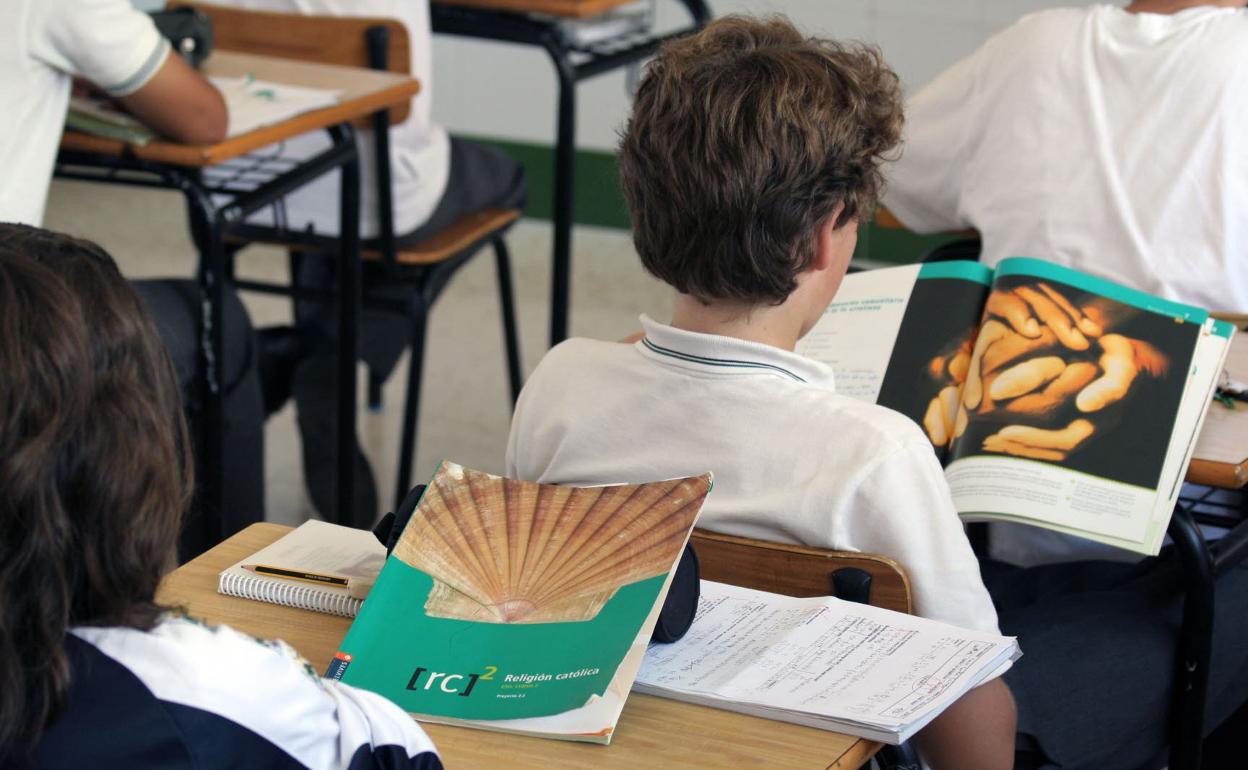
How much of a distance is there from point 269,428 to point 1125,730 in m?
2.27

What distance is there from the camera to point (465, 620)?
0.96 meters

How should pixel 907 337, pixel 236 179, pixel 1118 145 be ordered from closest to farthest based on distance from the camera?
pixel 907 337
pixel 1118 145
pixel 236 179

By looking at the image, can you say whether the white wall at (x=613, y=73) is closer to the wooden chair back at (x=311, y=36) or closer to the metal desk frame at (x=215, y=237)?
the wooden chair back at (x=311, y=36)

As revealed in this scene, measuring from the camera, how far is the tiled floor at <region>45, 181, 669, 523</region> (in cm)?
311

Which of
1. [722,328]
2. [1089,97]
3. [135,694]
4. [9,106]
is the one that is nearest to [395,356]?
[9,106]

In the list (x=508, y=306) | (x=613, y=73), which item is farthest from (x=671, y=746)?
(x=613, y=73)

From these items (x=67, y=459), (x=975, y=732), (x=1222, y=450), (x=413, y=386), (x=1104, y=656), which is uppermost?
(x=67, y=459)

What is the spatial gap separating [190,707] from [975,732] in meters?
0.60

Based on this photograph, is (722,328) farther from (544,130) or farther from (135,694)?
(544,130)

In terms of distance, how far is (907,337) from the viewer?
1.43 metres

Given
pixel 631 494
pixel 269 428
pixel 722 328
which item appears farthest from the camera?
pixel 269 428

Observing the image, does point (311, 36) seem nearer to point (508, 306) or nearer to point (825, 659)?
point (508, 306)

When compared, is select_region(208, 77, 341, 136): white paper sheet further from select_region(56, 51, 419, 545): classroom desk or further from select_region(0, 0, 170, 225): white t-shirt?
select_region(0, 0, 170, 225): white t-shirt

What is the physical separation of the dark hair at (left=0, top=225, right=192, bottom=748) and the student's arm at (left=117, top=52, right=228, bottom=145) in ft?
4.13
